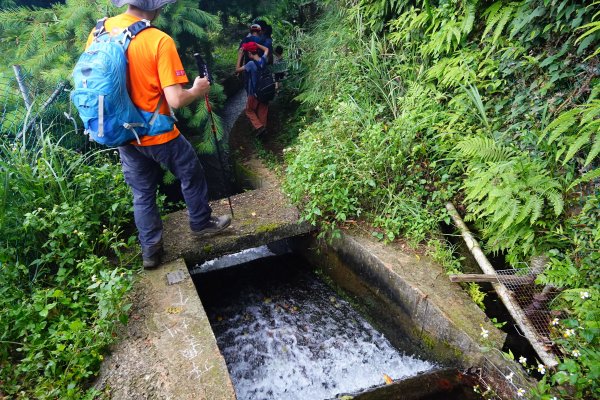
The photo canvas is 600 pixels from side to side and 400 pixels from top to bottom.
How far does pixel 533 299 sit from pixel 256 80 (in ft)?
15.8

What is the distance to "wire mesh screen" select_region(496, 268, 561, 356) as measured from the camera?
9.39 ft

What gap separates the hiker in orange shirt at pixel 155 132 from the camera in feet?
9.81

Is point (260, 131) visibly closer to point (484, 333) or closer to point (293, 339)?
point (293, 339)

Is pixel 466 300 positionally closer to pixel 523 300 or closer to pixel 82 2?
pixel 523 300

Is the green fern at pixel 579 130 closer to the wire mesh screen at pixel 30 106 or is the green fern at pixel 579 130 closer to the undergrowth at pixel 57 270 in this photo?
the undergrowth at pixel 57 270

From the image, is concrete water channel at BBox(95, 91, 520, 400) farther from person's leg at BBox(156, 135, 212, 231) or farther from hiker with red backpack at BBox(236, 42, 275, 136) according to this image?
hiker with red backpack at BBox(236, 42, 275, 136)

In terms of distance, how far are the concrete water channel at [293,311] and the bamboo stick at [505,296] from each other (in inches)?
7.8

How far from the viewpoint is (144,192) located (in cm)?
348

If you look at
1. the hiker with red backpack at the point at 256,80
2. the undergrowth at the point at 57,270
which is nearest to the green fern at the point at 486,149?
the undergrowth at the point at 57,270

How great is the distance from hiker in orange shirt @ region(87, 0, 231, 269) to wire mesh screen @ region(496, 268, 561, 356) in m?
2.69

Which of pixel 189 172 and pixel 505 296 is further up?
pixel 189 172

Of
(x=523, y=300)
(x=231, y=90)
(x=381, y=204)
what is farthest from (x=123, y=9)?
(x=523, y=300)

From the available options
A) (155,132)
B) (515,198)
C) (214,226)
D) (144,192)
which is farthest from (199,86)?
(515,198)

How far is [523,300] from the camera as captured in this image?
3133 millimetres
